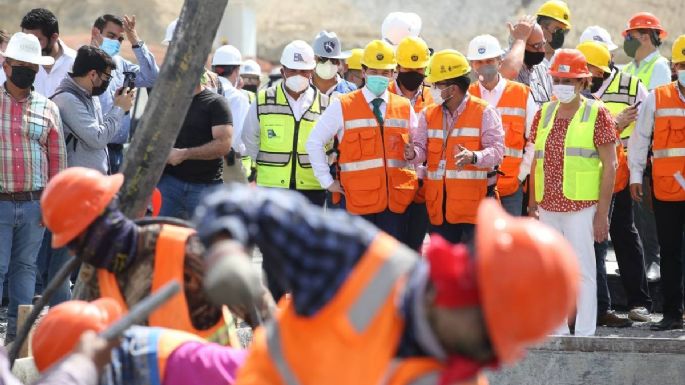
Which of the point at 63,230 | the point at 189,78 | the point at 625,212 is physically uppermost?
the point at 189,78

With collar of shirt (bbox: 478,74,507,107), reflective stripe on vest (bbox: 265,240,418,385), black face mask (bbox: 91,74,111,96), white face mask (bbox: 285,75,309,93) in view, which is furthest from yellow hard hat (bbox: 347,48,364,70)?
reflective stripe on vest (bbox: 265,240,418,385)

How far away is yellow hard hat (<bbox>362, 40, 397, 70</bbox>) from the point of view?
1080 cm

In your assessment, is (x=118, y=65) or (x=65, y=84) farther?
(x=118, y=65)

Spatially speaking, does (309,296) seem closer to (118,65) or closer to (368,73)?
(368,73)

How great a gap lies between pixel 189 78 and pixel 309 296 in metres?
2.95

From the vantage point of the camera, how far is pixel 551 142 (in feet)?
31.8

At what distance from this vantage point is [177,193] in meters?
10.5

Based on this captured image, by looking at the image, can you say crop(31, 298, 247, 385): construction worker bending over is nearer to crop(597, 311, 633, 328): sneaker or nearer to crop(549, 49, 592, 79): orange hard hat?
crop(549, 49, 592, 79): orange hard hat

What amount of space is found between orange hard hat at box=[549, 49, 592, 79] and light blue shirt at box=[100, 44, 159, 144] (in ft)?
10.7

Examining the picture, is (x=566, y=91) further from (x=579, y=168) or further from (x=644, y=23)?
(x=644, y=23)

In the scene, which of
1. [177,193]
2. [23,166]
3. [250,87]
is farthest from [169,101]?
[250,87]

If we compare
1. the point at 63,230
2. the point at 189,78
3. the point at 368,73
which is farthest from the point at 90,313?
the point at 368,73

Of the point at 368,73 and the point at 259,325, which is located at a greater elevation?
the point at 368,73

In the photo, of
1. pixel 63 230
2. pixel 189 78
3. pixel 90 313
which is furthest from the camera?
pixel 189 78
